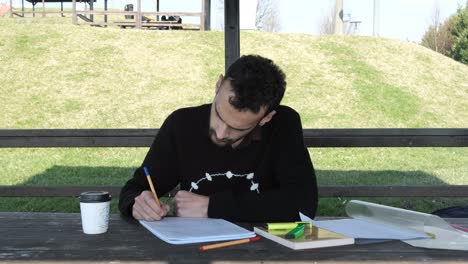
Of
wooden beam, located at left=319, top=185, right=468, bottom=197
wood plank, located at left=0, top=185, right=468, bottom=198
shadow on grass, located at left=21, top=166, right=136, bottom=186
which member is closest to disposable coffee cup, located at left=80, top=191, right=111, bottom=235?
wood plank, located at left=0, top=185, right=468, bottom=198

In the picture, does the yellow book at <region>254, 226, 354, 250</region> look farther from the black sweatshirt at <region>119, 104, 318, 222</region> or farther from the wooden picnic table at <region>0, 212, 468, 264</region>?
the black sweatshirt at <region>119, 104, 318, 222</region>

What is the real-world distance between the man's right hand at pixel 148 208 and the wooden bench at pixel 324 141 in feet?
7.64

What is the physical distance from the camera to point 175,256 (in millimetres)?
1502

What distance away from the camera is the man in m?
1.90

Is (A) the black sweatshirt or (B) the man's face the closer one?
(B) the man's face

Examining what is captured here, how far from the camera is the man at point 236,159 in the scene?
74.7 inches

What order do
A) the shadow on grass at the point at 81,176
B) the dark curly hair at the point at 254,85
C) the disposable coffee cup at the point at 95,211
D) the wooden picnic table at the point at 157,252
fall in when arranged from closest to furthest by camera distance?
the wooden picnic table at the point at 157,252 < the disposable coffee cup at the point at 95,211 < the dark curly hair at the point at 254,85 < the shadow on grass at the point at 81,176

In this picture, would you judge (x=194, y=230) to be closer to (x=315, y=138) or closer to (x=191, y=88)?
(x=315, y=138)

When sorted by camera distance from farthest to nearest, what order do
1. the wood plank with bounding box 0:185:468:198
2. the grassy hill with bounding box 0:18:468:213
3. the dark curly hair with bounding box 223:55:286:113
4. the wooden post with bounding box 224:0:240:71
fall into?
the grassy hill with bounding box 0:18:468:213, the wood plank with bounding box 0:185:468:198, the wooden post with bounding box 224:0:240:71, the dark curly hair with bounding box 223:55:286:113

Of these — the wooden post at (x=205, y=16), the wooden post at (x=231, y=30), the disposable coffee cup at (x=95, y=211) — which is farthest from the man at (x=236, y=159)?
the wooden post at (x=205, y=16)

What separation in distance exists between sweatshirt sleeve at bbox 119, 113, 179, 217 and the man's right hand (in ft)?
0.50

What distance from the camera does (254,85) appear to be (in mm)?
1869

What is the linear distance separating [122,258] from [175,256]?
0.14 metres

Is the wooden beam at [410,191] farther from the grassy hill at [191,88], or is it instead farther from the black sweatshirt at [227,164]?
the grassy hill at [191,88]
